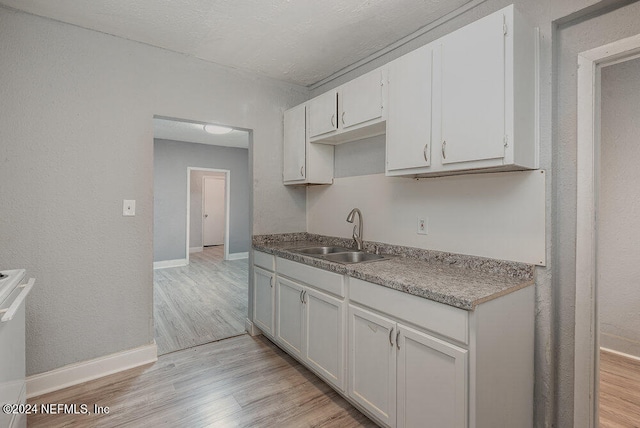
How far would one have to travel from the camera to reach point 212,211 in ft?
27.6

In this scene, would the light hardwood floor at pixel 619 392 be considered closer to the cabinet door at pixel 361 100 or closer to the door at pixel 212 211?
the cabinet door at pixel 361 100

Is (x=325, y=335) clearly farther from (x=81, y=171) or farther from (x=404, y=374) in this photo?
(x=81, y=171)

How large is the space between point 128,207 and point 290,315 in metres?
1.49

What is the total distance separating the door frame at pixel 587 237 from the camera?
4.64ft

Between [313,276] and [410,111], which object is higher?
[410,111]

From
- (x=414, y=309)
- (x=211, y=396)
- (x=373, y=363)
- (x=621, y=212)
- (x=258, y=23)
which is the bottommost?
(x=211, y=396)

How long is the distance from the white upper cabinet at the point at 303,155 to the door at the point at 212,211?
593cm

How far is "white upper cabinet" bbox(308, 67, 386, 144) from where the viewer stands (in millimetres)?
2012

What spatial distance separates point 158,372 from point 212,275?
9.86 ft

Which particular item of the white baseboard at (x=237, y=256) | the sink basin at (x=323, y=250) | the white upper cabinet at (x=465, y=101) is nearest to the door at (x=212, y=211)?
the white baseboard at (x=237, y=256)

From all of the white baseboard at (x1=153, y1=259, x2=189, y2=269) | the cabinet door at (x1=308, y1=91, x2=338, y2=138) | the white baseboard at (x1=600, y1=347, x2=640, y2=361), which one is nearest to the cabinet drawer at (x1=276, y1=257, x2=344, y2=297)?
the cabinet door at (x1=308, y1=91, x2=338, y2=138)

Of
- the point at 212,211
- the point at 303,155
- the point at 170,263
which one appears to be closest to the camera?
the point at 303,155

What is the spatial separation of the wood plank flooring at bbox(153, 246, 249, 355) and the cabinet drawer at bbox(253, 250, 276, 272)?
75cm

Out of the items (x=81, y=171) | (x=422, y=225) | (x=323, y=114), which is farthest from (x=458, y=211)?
(x=81, y=171)
